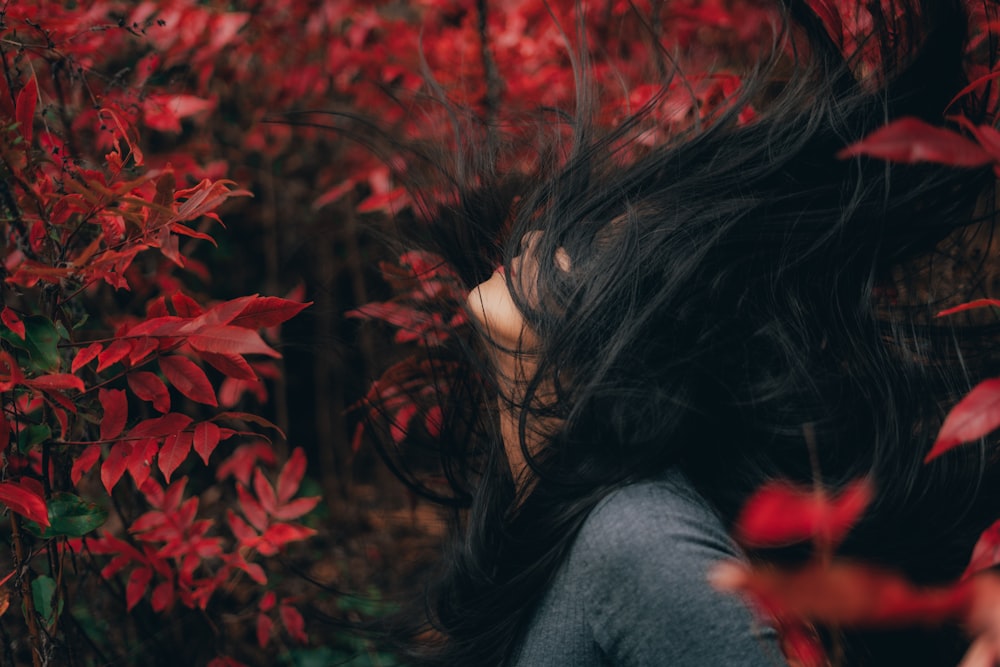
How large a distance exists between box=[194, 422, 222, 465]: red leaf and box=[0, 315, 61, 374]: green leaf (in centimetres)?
20

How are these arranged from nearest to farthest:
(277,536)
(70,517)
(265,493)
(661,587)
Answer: (661,587) → (70,517) → (277,536) → (265,493)

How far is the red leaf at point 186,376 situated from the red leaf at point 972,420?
2.70 feet

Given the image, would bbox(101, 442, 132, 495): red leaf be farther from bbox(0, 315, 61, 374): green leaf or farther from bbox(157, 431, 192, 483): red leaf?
bbox(0, 315, 61, 374): green leaf

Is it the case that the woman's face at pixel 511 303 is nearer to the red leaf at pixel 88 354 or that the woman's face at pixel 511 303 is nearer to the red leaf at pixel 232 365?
the red leaf at pixel 232 365

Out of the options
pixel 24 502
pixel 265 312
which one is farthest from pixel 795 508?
pixel 24 502

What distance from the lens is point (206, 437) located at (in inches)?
40.6

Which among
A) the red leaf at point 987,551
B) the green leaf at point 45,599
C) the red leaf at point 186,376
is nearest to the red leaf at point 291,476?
the green leaf at point 45,599

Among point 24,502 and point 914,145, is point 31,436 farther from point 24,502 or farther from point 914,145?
point 914,145

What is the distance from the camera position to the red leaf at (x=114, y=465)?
102 centimetres

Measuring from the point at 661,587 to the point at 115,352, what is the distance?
0.72m

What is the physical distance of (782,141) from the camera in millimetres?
1077

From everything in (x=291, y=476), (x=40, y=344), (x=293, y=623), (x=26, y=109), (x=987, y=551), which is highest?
(x=26, y=109)

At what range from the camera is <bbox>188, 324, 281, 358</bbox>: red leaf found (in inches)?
32.5

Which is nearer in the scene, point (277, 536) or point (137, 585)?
point (137, 585)
